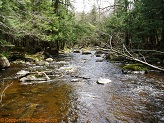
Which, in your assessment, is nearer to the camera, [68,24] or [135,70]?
[135,70]

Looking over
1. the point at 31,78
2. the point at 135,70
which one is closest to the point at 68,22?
the point at 135,70

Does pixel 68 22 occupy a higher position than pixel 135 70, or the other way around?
pixel 68 22

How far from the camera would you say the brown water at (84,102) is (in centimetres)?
557

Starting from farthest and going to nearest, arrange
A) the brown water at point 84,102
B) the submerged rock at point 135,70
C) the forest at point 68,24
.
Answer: the submerged rock at point 135,70
the forest at point 68,24
the brown water at point 84,102

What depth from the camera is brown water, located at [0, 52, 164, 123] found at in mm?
5570

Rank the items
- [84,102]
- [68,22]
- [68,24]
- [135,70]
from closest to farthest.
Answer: [84,102] < [135,70] < [68,22] < [68,24]

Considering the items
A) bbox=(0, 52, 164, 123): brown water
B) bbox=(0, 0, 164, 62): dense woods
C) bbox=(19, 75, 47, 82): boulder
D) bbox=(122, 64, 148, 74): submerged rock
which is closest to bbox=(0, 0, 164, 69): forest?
bbox=(0, 0, 164, 62): dense woods

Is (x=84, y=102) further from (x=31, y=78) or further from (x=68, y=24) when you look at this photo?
(x=68, y=24)

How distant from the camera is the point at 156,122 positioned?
5.32 metres

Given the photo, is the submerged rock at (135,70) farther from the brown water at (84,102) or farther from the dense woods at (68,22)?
the brown water at (84,102)

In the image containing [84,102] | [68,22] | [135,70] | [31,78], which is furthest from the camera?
[68,22]

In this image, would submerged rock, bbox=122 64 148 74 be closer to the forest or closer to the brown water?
the forest

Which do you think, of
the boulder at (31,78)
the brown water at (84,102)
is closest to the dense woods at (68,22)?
the brown water at (84,102)

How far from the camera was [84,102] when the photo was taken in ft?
23.0
